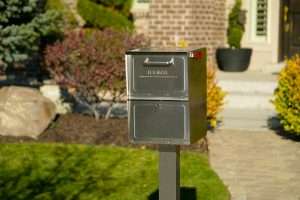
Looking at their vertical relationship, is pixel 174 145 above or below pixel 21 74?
above

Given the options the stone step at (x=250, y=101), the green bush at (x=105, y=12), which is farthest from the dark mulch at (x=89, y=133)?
the green bush at (x=105, y=12)

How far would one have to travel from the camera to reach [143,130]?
5305mm

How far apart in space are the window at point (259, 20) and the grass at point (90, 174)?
7.84 meters

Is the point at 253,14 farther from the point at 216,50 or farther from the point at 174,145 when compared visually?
the point at 174,145

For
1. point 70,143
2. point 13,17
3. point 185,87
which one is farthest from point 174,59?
point 13,17

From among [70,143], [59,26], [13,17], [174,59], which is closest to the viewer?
[174,59]

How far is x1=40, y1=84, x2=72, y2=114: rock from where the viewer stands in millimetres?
11133

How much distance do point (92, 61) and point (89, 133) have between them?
1.06m

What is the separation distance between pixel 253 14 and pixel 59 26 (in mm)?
5512

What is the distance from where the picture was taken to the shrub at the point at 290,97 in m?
9.50

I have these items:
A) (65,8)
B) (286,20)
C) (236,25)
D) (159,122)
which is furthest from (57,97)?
(286,20)

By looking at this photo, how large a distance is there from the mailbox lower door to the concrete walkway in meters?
2.10

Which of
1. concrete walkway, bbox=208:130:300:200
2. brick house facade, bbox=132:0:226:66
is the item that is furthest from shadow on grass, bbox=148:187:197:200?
brick house facade, bbox=132:0:226:66

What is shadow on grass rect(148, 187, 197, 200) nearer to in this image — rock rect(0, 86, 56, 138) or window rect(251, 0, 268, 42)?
rock rect(0, 86, 56, 138)
